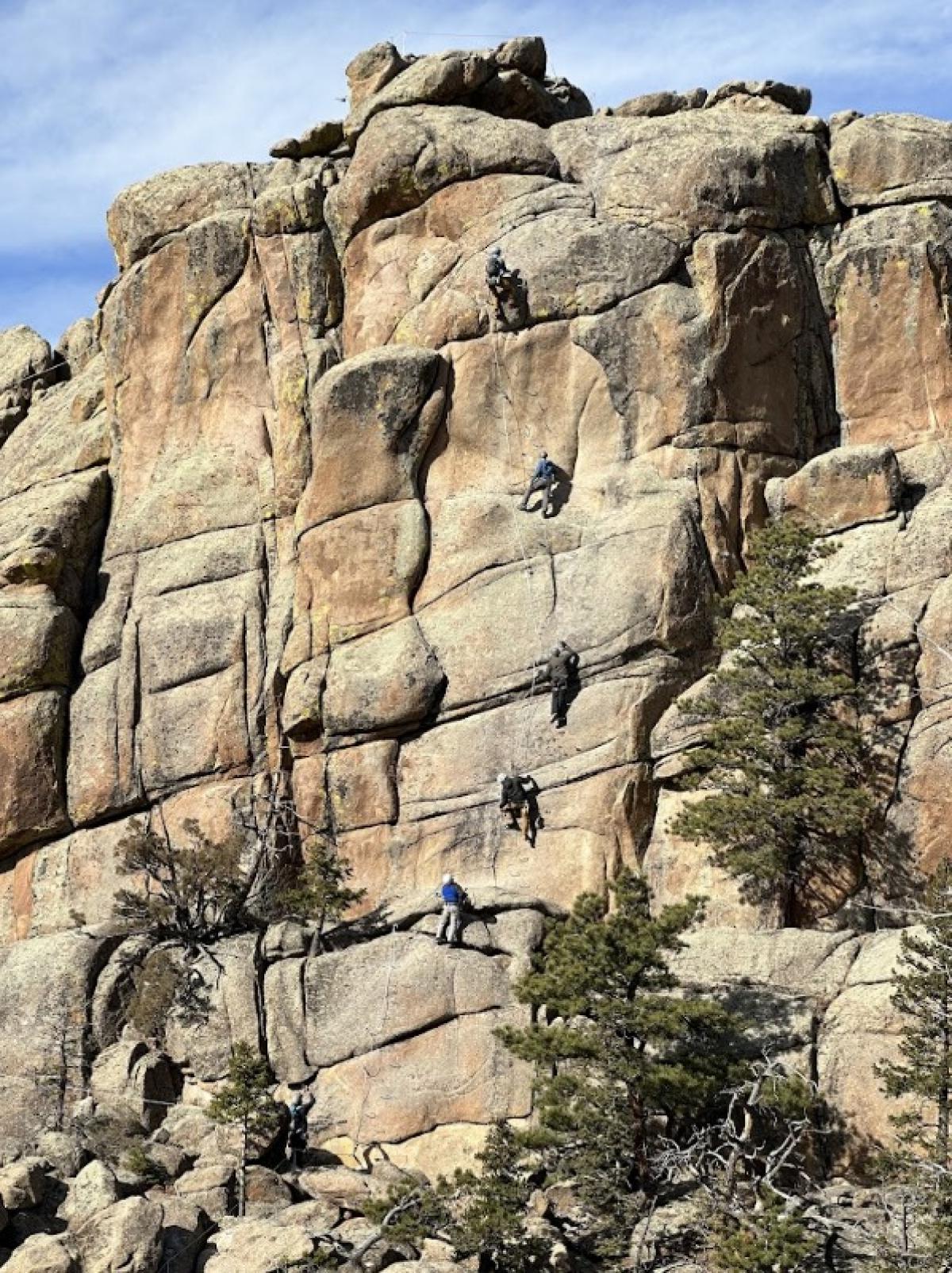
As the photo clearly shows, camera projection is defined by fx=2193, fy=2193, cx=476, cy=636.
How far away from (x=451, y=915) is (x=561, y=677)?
20.7 feet

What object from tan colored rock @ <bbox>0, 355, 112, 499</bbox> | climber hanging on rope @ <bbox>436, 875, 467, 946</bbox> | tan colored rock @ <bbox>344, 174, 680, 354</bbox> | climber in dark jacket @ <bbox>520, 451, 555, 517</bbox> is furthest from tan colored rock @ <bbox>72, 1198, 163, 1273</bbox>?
tan colored rock @ <bbox>0, 355, 112, 499</bbox>

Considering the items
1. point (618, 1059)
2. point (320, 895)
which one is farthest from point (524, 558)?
point (618, 1059)

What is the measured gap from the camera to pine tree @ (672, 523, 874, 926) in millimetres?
44219

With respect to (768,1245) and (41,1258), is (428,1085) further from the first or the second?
(768,1245)

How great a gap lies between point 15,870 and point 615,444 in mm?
18208

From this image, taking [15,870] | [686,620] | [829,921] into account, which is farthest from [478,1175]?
[15,870]

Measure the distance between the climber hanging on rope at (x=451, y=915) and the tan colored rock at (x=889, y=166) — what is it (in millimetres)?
20936

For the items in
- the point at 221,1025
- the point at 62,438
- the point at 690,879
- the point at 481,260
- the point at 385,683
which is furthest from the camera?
the point at 62,438

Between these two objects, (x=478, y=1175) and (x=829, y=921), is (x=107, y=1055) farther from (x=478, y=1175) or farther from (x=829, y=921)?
(x=829, y=921)

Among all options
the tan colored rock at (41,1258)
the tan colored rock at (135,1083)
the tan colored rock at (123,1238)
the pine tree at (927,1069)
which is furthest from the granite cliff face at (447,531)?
the tan colored rock at (41,1258)

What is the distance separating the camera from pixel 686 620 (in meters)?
49.0

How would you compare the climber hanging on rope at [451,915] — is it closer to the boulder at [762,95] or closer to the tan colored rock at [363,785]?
the tan colored rock at [363,785]

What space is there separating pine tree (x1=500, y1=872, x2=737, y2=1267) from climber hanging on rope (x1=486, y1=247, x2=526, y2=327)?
1742 cm

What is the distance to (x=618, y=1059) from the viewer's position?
3900cm
